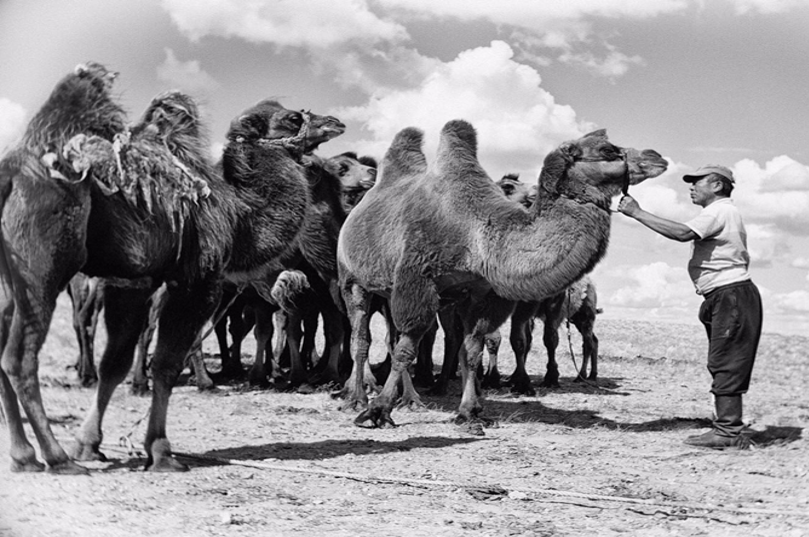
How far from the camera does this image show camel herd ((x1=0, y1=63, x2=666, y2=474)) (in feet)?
11.9

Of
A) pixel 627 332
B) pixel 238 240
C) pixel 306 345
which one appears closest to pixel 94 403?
pixel 238 240

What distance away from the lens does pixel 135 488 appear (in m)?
3.88

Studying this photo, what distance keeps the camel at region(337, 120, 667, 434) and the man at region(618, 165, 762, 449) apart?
365 mm

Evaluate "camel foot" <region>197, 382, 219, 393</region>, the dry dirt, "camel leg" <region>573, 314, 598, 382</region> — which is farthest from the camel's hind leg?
"camel leg" <region>573, 314, 598, 382</region>

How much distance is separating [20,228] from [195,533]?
4.52 feet

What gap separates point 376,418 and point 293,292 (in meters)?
2.71

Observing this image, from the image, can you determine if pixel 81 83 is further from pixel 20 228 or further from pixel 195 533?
pixel 195 533

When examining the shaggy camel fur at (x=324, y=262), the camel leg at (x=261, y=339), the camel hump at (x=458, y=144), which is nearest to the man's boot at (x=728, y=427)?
the camel hump at (x=458, y=144)

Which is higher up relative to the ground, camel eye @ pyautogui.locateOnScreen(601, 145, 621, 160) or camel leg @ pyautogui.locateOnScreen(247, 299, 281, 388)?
camel eye @ pyautogui.locateOnScreen(601, 145, 621, 160)

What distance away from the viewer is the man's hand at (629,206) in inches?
239

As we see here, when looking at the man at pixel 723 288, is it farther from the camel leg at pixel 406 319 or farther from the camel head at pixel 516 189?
the camel head at pixel 516 189

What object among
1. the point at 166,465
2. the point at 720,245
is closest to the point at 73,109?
the point at 166,465

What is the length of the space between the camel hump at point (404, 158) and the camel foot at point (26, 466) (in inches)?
203

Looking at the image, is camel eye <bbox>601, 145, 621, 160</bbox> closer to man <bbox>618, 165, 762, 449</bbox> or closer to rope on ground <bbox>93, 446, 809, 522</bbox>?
man <bbox>618, 165, 762, 449</bbox>
